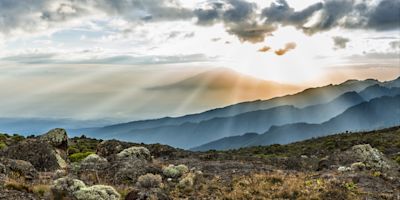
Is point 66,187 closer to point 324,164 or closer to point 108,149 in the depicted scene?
point 324,164

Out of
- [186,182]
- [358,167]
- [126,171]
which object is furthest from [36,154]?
[358,167]

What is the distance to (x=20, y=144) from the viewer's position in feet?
110

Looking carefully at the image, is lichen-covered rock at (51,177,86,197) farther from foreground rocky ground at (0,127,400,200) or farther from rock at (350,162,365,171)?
rock at (350,162,365,171)

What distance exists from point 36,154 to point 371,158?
84.5 feet

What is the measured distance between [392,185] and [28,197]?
63.0ft

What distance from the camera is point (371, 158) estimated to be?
1433 inches

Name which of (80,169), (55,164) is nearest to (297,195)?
(80,169)

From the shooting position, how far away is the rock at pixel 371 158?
113 ft

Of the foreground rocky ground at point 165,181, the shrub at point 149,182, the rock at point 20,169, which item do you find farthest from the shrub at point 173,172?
the rock at point 20,169

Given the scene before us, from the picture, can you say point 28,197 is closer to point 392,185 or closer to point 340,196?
point 340,196

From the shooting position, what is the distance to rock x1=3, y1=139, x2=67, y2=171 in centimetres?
3159

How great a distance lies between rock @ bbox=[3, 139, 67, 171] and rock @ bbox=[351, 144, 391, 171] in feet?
74.1

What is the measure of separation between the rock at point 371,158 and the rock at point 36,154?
889 inches

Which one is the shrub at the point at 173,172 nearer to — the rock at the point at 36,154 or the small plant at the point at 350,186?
the rock at the point at 36,154
